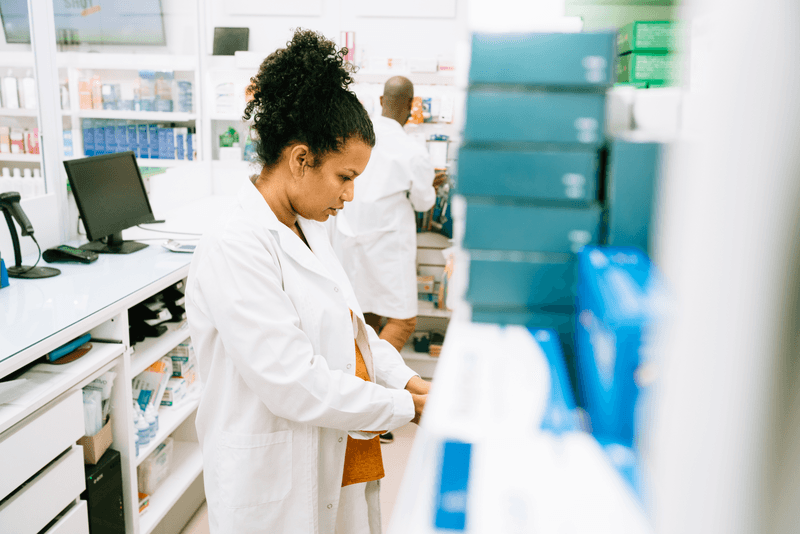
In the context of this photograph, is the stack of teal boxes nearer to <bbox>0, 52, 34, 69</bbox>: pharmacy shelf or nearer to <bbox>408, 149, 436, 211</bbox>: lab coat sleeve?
<bbox>408, 149, 436, 211</bbox>: lab coat sleeve

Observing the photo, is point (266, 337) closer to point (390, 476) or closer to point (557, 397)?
point (557, 397)

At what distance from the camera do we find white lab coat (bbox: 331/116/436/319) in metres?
3.35

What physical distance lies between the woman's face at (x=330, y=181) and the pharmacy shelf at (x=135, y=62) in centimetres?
351

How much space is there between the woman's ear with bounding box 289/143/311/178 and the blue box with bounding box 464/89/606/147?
41cm

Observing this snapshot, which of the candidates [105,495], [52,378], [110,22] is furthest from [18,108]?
[105,495]

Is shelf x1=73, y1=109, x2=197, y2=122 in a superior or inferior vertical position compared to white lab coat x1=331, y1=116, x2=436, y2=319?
superior

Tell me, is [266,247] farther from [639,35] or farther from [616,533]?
[639,35]

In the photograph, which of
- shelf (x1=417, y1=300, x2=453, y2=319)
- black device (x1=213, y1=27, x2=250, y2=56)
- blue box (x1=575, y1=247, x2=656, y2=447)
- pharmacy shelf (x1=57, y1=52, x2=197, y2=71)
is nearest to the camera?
blue box (x1=575, y1=247, x2=656, y2=447)

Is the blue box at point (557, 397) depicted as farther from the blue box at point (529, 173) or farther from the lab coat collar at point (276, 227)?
the lab coat collar at point (276, 227)

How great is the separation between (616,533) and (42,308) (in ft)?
6.27

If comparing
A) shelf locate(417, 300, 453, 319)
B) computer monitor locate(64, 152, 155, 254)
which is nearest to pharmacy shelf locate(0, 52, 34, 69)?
computer monitor locate(64, 152, 155, 254)

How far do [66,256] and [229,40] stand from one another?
113 inches

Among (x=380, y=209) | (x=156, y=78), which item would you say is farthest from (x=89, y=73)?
(x=380, y=209)

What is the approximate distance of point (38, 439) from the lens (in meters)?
1.60
